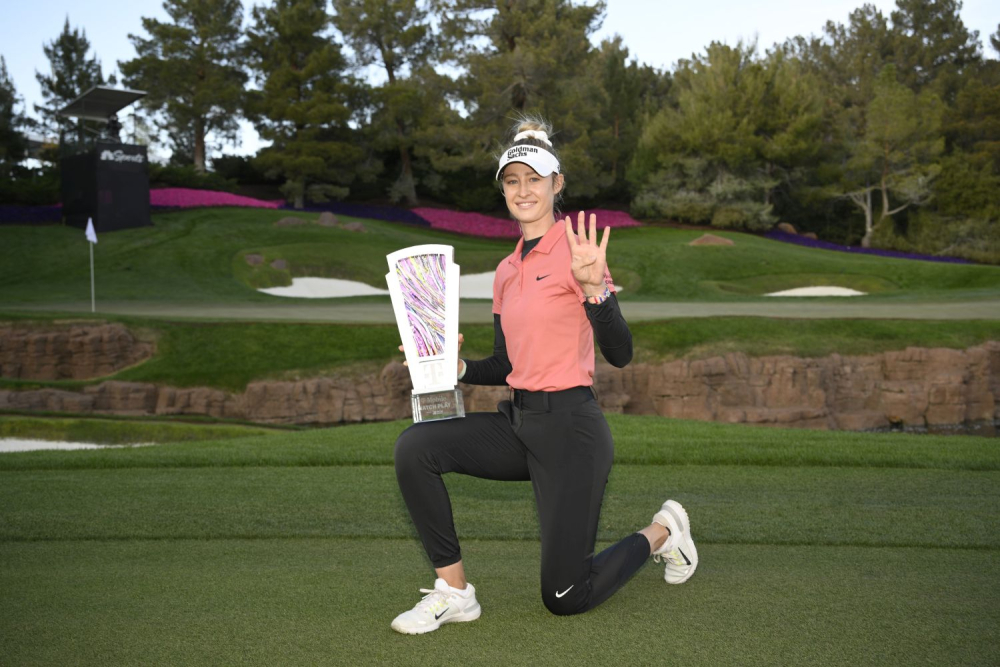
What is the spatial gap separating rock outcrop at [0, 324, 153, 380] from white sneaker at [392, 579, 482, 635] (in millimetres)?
12728

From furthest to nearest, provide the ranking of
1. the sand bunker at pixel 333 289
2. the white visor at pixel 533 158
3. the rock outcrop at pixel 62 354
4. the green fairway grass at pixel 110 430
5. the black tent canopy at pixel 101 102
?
the black tent canopy at pixel 101 102 → the sand bunker at pixel 333 289 → the rock outcrop at pixel 62 354 → the green fairway grass at pixel 110 430 → the white visor at pixel 533 158

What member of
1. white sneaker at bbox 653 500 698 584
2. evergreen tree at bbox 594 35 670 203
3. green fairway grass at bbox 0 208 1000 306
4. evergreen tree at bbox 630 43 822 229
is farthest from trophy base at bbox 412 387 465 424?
evergreen tree at bbox 594 35 670 203

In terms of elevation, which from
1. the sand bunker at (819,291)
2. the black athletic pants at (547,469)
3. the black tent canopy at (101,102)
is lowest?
the sand bunker at (819,291)

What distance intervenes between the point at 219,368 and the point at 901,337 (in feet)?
36.4

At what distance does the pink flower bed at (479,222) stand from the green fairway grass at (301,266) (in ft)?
17.5

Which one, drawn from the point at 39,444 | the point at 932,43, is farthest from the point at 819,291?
the point at 932,43

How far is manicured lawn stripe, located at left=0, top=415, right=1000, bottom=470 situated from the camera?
7824 mm

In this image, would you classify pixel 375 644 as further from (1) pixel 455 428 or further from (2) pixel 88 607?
(2) pixel 88 607

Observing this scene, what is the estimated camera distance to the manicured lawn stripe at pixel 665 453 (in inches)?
308

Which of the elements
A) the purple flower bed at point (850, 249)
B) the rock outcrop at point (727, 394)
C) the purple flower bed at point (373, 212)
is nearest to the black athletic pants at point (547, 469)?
the rock outcrop at point (727, 394)

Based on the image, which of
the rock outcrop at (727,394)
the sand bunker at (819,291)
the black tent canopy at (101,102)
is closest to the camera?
the rock outcrop at (727,394)

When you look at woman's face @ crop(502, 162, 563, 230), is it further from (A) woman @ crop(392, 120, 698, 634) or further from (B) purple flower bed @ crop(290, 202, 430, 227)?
(B) purple flower bed @ crop(290, 202, 430, 227)

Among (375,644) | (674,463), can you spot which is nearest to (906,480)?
(674,463)

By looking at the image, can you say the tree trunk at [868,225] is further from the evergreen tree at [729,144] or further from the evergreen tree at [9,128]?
the evergreen tree at [9,128]
